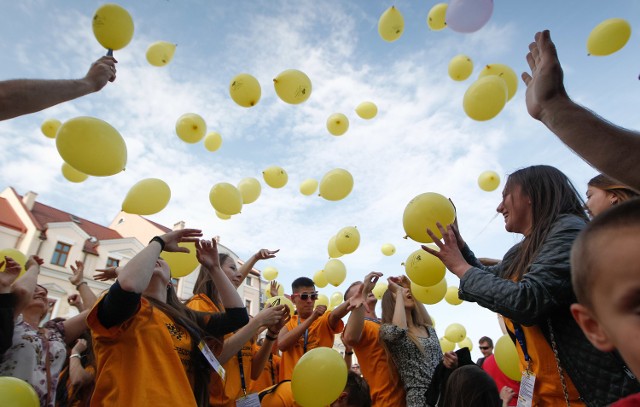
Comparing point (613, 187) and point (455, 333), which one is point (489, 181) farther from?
point (613, 187)

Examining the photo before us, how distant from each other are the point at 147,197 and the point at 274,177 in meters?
2.20

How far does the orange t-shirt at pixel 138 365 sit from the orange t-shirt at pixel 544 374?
1534mm

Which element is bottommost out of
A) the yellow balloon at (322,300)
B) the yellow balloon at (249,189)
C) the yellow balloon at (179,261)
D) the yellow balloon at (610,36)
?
the yellow balloon at (179,261)

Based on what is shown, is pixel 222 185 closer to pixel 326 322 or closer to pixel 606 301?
pixel 326 322

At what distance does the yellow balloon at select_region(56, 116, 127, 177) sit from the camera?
265 centimetres

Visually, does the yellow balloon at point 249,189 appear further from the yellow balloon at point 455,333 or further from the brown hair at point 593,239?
the brown hair at point 593,239

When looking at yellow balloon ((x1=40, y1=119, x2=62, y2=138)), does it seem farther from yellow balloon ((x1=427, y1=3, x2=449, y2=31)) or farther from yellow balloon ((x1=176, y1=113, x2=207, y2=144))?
yellow balloon ((x1=427, y1=3, x2=449, y2=31))

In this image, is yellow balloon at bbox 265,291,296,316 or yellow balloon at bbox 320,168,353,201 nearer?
yellow balloon at bbox 265,291,296,316

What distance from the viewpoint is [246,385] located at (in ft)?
9.09

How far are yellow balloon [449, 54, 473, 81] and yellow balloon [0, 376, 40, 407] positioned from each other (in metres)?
5.18

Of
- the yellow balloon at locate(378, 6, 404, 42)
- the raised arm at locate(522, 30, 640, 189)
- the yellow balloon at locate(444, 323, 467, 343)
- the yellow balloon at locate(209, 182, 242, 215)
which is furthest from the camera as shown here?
the yellow balloon at locate(444, 323, 467, 343)

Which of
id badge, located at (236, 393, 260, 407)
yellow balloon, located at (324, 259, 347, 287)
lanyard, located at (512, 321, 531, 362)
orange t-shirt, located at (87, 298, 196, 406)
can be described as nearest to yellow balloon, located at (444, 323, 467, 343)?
yellow balloon, located at (324, 259, 347, 287)

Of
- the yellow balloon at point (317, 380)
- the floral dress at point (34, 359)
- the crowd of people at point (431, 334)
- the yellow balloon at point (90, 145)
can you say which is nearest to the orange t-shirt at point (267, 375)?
the crowd of people at point (431, 334)

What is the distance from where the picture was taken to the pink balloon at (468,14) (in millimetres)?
3918
